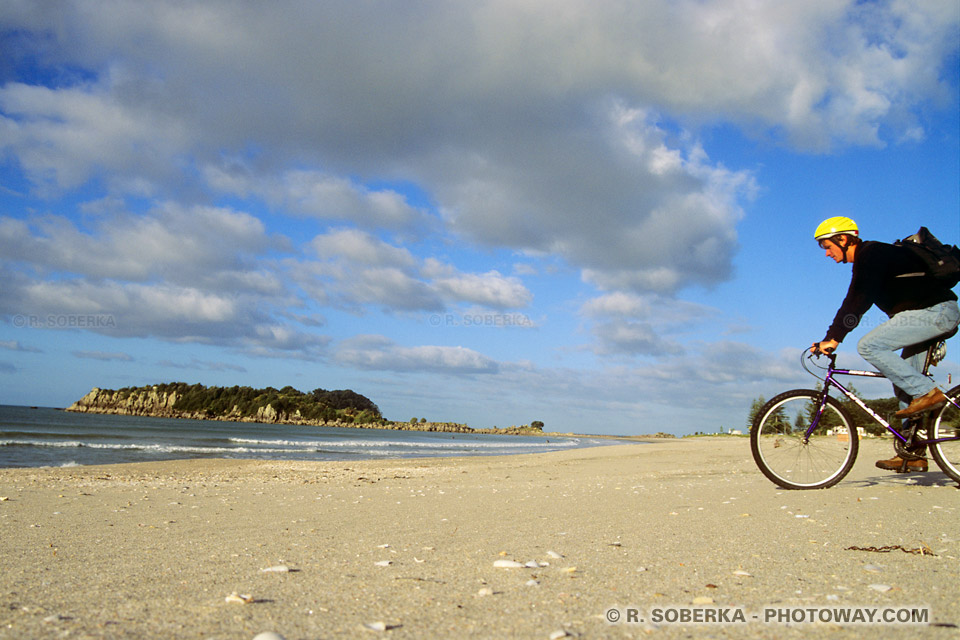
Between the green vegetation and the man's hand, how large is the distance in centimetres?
12138

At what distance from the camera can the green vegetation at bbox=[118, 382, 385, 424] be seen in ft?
365

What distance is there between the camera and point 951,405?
Result: 509cm

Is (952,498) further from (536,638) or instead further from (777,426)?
(536,638)

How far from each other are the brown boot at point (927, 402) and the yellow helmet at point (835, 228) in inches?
62.6

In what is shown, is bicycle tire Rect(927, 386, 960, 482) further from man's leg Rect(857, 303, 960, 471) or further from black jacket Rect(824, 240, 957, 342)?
black jacket Rect(824, 240, 957, 342)

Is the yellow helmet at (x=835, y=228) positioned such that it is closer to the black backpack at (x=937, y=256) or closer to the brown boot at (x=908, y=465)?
the black backpack at (x=937, y=256)

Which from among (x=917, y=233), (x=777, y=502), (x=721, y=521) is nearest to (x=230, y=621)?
(x=721, y=521)

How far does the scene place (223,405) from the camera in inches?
4451

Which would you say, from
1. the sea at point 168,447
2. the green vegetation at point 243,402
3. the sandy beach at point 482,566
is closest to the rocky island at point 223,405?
the green vegetation at point 243,402

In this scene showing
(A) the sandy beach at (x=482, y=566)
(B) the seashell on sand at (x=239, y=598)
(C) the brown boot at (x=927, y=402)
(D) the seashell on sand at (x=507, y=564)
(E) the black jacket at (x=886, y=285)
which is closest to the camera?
(A) the sandy beach at (x=482, y=566)

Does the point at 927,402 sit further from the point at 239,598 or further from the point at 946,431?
the point at 239,598

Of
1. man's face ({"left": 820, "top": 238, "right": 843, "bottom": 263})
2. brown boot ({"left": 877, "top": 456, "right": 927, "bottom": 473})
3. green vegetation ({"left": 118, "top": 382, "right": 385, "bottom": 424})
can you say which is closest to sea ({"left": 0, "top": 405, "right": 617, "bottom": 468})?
man's face ({"left": 820, "top": 238, "right": 843, "bottom": 263})

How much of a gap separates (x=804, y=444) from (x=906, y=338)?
1.42 meters

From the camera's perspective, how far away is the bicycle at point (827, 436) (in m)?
5.23
